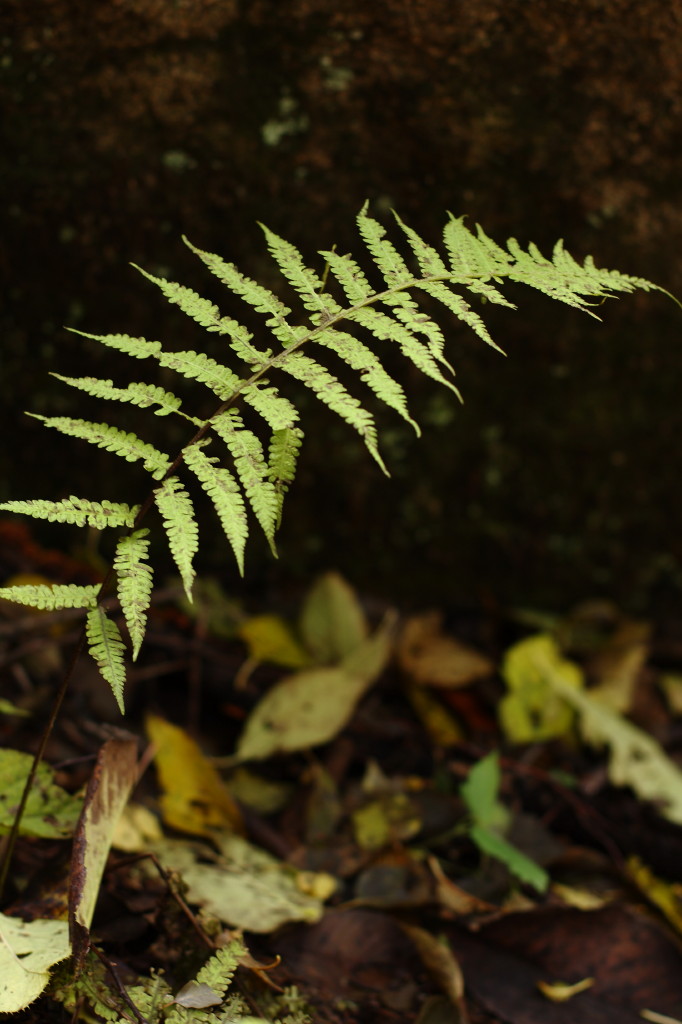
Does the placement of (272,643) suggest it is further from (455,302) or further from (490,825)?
(455,302)

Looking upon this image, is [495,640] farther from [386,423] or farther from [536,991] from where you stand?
[536,991]

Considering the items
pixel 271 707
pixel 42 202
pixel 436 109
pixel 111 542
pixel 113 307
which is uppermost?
pixel 436 109

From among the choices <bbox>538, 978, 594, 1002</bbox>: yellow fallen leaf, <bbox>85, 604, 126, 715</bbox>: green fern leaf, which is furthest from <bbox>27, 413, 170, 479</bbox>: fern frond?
<bbox>538, 978, 594, 1002</bbox>: yellow fallen leaf

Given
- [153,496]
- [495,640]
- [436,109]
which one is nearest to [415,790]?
[495,640]

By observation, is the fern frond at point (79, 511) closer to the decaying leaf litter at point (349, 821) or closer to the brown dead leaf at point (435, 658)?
the decaying leaf litter at point (349, 821)

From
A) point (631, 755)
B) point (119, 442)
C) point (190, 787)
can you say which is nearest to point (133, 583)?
point (119, 442)
